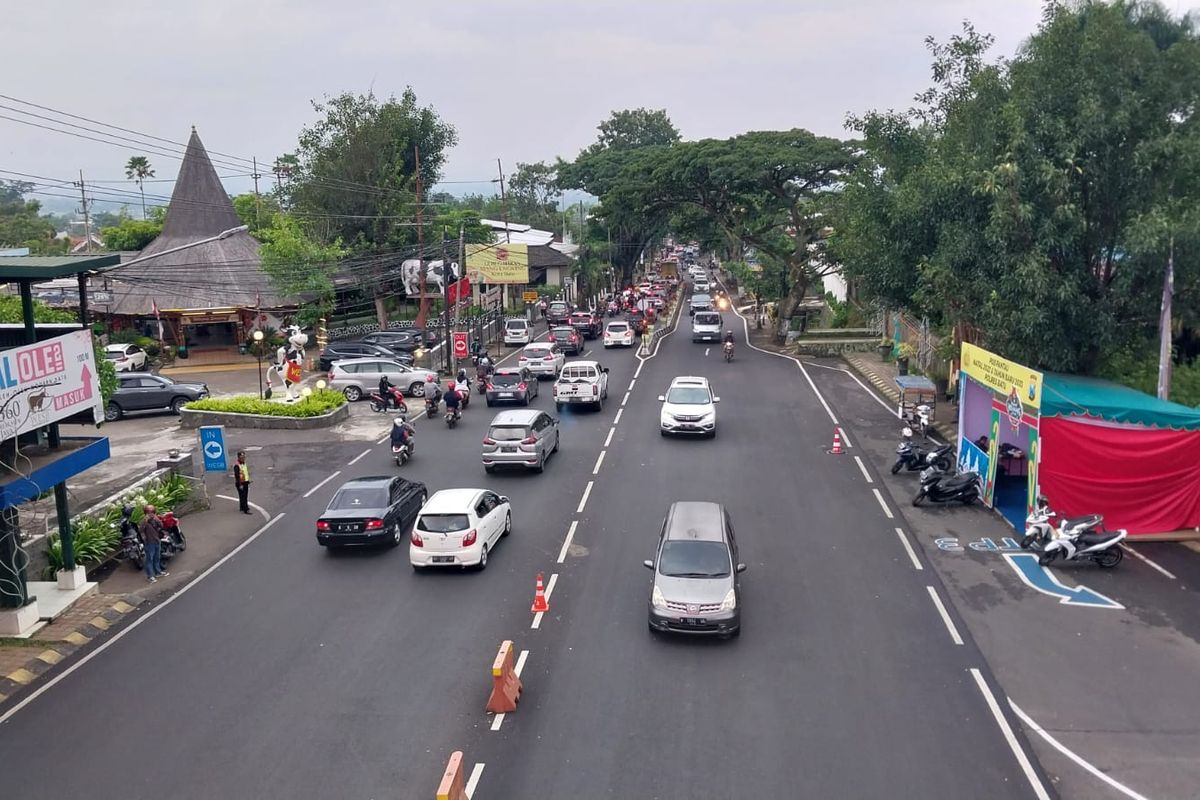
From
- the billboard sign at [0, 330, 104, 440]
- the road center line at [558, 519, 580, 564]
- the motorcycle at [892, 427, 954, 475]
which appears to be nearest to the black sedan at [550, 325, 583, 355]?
the motorcycle at [892, 427, 954, 475]

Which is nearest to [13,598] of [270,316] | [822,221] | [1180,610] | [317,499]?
[317,499]

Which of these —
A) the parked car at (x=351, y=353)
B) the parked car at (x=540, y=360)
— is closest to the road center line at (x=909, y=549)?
the parked car at (x=540, y=360)

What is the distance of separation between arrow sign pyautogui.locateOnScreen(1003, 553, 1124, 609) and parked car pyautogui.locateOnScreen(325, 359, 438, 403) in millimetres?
24488

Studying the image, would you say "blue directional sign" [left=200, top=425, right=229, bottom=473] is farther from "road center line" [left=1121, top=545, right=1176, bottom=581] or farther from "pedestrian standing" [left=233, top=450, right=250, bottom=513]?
"road center line" [left=1121, top=545, right=1176, bottom=581]

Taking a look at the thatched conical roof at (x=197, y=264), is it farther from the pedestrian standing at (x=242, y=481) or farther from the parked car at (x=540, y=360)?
Result: the pedestrian standing at (x=242, y=481)

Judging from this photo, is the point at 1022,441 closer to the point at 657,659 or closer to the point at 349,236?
the point at 657,659

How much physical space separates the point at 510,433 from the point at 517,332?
29.4m

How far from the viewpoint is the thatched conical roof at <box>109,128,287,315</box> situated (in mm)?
Result: 47781

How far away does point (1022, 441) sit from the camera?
2233cm

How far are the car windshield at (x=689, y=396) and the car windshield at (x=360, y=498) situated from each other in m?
12.3

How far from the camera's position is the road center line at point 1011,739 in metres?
10.9

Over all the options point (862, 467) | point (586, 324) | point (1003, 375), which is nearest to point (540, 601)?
point (1003, 375)

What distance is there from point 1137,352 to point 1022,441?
473cm

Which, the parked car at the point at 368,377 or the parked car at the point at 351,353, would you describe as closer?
the parked car at the point at 368,377
